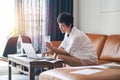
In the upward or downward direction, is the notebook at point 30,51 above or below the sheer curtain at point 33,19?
below

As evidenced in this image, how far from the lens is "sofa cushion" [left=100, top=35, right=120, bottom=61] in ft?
13.6

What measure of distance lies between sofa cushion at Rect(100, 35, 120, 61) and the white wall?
39cm

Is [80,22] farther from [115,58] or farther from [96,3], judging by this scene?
[115,58]

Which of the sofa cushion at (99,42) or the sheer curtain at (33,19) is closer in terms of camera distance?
the sofa cushion at (99,42)

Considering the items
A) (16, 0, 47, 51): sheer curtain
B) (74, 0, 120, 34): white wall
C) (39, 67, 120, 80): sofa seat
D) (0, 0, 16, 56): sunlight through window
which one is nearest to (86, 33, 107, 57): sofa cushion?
(74, 0, 120, 34): white wall

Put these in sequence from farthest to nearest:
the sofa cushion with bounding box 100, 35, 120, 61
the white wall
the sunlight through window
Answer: the sunlight through window < the white wall < the sofa cushion with bounding box 100, 35, 120, 61

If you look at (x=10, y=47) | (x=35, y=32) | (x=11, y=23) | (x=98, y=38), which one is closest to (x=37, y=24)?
(x=35, y=32)

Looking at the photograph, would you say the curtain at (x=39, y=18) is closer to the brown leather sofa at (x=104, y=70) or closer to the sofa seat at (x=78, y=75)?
the brown leather sofa at (x=104, y=70)

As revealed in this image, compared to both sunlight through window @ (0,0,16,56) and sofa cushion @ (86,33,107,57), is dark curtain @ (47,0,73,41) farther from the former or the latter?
sofa cushion @ (86,33,107,57)

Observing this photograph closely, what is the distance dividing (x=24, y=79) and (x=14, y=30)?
1.06 m

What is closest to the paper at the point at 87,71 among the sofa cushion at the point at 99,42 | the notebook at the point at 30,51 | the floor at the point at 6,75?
the notebook at the point at 30,51

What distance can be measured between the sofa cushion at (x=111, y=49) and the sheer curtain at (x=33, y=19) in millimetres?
1540

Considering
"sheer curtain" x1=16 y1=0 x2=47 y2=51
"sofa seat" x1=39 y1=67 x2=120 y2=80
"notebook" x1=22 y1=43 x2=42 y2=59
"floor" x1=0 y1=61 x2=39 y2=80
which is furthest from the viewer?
"sheer curtain" x1=16 y1=0 x2=47 y2=51

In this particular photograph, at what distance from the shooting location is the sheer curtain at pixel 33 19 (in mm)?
5336
